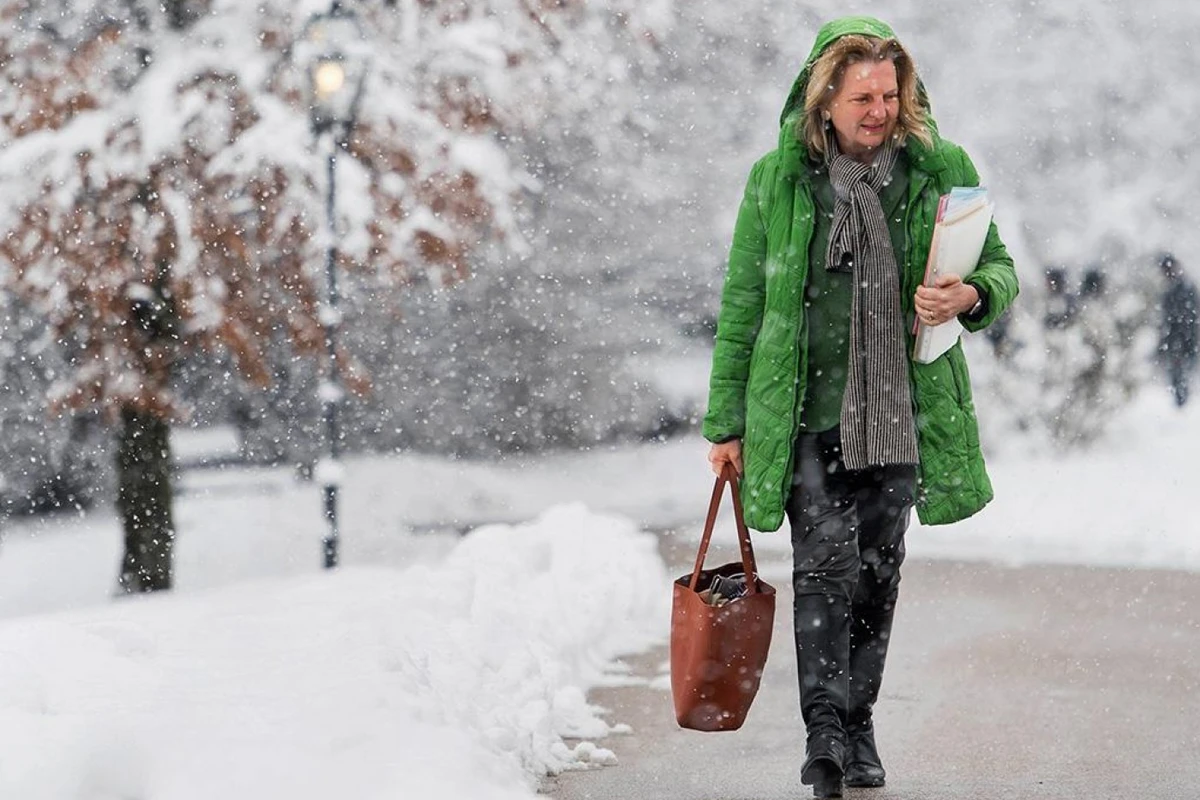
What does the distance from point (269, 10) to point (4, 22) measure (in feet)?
6.21

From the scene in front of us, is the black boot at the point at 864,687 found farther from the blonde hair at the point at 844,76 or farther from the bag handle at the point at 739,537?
the blonde hair at the point at 844,76

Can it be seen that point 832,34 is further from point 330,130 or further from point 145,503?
point 145,503

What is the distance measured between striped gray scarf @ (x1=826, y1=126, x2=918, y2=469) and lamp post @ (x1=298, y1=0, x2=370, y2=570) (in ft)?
23.8

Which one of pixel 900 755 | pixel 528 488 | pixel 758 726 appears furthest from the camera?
pixel 528 488

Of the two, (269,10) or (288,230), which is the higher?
(269,10)

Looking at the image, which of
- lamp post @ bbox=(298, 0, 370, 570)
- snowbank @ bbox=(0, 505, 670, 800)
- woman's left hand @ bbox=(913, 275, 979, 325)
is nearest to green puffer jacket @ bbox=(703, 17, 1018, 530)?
woman's left hand @ bbox=(913, 275, 979, 325)

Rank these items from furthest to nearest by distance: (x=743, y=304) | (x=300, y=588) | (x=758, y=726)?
(x=300, y=588)
(x=758, y=726)
(x=743, y=304)

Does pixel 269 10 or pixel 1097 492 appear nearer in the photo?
pixel 269 10

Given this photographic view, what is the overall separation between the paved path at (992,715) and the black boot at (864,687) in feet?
0.21

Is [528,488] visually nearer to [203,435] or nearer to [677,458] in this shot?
[677,458]

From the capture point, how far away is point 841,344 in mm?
4566

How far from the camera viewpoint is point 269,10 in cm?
1299

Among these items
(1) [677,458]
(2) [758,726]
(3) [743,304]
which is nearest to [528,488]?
(1) [677,458]

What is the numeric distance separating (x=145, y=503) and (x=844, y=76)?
1041 centimetres
